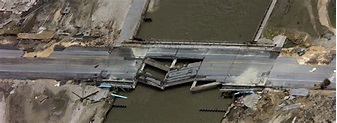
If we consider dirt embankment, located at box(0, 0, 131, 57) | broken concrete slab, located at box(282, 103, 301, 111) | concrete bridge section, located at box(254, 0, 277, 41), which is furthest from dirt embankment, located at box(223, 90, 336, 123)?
dirt embankment, located at box(0, 0, 131, 57)

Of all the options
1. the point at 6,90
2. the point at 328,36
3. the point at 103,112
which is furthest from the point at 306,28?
the point at 6,90

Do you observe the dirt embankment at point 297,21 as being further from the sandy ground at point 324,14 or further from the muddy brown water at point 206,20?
the muddy brown water at point 206,20

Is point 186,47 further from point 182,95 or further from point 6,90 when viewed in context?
point 6,90

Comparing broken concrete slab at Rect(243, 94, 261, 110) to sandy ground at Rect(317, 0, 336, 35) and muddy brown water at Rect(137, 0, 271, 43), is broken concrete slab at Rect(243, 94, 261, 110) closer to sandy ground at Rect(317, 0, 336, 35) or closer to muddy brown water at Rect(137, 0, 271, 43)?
muddy brown water at Rect(137, 0, 271, 43)

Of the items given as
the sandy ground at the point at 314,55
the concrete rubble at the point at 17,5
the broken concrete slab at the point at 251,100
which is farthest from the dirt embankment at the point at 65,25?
the sandy ground at the point at 314,55

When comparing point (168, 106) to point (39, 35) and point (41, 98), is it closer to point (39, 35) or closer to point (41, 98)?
point (41, 98)
